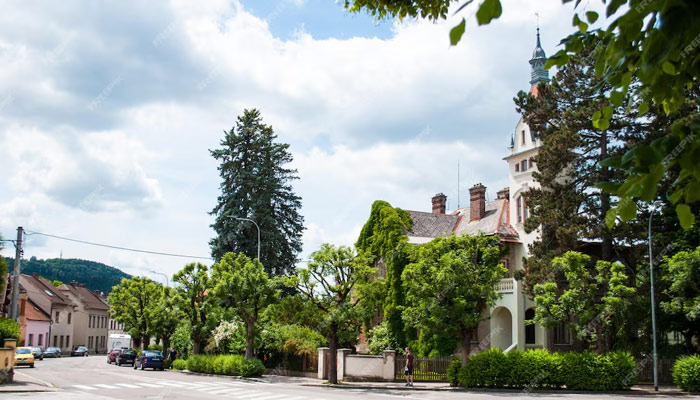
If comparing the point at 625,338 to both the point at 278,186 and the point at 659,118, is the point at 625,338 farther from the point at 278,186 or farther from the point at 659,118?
Result: the point at 278,186

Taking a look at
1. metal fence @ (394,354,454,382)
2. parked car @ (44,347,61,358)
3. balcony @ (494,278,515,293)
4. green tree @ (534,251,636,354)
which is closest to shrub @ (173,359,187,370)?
metal fence @ (394,354,454,382)

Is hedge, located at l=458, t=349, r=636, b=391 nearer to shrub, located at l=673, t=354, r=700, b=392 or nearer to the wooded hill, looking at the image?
shrub, located at l=673, t=354, r=700, b=392

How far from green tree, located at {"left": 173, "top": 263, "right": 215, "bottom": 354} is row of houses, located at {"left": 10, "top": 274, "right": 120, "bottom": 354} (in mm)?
37651

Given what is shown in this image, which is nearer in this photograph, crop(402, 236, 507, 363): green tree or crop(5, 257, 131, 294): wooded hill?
crop(402, 236, 507, 363): green tree

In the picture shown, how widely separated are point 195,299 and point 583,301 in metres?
26.3

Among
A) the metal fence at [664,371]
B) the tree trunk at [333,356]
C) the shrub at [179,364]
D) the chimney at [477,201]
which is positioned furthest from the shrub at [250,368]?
the metal fence at [664,371]

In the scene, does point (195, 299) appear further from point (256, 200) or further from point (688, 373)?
point (688, 373)

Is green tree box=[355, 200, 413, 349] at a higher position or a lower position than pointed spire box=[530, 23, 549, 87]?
lower

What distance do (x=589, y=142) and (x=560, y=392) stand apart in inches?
529

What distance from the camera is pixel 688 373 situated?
27719mm

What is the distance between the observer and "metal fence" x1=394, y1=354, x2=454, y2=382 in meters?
33.4

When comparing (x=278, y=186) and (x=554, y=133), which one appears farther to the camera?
(x=278, y=186)

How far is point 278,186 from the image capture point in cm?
5556

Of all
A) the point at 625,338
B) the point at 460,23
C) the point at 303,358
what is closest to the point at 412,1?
the point at 460,23
